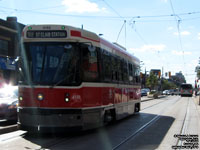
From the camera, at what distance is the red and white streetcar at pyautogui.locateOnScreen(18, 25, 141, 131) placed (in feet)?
26.7

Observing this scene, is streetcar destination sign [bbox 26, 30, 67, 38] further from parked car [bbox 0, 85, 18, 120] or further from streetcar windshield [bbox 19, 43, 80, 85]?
parked car [bbox 0, 85, 18, 120]

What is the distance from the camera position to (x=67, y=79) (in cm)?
823

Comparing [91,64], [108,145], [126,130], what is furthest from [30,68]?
[126,130]

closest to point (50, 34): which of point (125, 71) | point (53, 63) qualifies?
point (53, 63)

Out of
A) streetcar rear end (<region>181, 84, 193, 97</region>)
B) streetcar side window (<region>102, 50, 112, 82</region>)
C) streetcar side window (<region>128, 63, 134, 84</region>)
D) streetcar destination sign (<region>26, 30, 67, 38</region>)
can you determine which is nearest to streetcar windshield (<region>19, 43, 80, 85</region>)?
streetcar destination sign (<region>26, 30, 67, 38</region>)

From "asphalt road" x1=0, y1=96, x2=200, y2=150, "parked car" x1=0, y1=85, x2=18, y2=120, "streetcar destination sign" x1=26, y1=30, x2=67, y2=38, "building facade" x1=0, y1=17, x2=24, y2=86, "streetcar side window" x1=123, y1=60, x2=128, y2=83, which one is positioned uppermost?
"building facade" x1=0, y1=17, x2=24, y2=86

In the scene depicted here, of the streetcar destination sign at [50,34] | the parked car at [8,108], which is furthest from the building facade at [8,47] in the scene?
the streetcar destination sign at [50,34]

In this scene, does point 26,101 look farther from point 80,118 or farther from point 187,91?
point 187,91

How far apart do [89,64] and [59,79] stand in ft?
3.73

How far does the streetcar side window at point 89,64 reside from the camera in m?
8.61

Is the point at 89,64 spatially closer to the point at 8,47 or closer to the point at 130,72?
the point at 130,72

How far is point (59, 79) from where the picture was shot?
8.19 metres

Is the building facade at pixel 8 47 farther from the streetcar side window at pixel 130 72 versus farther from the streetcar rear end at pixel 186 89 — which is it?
the streetcar rear end at pixel 186 89

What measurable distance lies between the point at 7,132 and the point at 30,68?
2467mm
